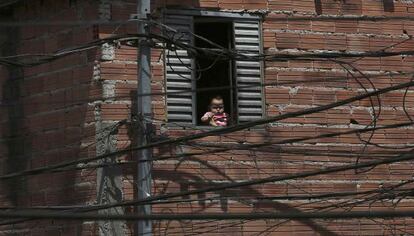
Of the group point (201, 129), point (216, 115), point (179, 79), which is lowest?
point (201, 129)

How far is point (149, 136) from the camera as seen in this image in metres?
10.1

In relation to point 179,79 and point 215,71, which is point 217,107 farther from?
point 215,71

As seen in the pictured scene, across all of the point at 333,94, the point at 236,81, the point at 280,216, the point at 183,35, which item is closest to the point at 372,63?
the point at 333,94

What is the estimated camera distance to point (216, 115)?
10.8m

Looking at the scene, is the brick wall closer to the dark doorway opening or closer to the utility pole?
the utility pole

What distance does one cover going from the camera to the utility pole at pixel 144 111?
9.68 metres

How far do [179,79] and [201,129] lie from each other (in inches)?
24.7

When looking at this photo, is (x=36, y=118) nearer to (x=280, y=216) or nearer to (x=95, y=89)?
(x=95, y=89)

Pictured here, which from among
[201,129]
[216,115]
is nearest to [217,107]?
[216,115]

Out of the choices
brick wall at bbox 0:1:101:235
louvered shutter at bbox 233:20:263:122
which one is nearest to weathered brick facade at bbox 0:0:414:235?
brick wall at bbox 0:1:101:235

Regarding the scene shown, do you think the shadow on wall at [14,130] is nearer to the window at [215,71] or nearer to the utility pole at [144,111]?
the utility pole at [144,111]

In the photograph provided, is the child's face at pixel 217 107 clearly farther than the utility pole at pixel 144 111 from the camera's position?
Yes

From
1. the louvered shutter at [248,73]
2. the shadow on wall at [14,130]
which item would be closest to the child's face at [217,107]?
the louvered shutter at [248,73]

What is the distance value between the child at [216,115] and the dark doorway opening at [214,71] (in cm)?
14
